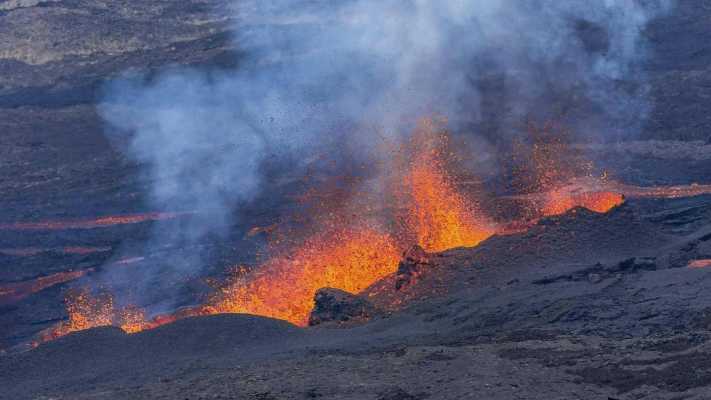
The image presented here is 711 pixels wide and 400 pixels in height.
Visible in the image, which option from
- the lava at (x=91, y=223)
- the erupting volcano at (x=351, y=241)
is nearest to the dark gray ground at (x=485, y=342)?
the erupting volcano at (x=351, y=241)

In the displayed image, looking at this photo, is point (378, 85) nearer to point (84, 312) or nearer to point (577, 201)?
point (577, 201)

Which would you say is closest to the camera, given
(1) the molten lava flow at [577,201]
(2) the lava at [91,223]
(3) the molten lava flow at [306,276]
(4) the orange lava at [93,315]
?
(3) the molten lava flow at [306,276]

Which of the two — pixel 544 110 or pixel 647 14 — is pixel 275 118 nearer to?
pixel 544 110

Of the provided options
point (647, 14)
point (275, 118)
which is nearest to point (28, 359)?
point (275, 118)

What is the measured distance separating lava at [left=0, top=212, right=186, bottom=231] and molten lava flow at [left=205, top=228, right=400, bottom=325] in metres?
3.90

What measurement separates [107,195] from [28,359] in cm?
890

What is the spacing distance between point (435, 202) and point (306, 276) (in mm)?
4151

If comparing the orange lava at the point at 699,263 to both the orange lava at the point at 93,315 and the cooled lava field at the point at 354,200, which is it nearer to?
the cooled lava field at the point at 354,200

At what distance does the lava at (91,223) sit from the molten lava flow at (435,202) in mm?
5464

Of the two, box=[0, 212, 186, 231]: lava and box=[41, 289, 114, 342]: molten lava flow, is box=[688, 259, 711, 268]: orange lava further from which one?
box=[0, 212, 186, 231]: lava

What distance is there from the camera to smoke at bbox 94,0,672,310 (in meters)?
23.0

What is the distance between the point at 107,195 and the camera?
22000 mm

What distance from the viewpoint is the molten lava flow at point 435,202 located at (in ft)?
57.7

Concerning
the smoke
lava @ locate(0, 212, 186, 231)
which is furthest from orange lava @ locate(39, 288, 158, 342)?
the smoke
